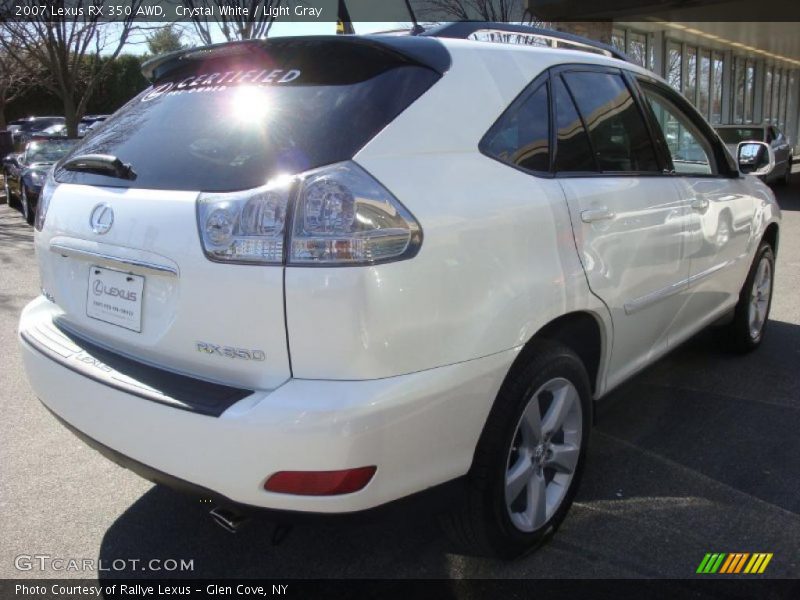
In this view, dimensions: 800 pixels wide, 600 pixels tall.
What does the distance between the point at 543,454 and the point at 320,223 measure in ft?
4.15

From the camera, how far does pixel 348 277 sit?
189 centimetres

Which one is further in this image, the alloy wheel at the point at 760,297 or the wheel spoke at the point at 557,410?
the alloy wheel at the point at 760,297

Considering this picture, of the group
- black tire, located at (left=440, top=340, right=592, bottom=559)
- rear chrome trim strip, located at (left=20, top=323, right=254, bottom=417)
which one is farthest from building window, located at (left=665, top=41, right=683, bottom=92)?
rear chrome trim strip, located at (left=20, top=323, right=254, bottom=417)

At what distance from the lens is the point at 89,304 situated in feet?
8.03

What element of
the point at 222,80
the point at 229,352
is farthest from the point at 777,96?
the point at 229,352

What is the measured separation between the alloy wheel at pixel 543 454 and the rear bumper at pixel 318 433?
33 centimetres

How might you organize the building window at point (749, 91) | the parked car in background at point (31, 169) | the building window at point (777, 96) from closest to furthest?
the parked car in background at point (31, 169) → the building window at point (749, 91) → the building window at point (777, 96)

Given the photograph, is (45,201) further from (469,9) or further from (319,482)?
(469,9)

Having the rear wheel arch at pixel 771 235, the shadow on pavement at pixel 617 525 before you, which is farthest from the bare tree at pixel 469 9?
the shadow on pavement at pixel 617 525

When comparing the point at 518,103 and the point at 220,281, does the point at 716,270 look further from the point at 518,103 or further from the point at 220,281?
the point at 220,281

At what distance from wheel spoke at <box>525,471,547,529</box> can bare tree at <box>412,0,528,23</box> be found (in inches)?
615

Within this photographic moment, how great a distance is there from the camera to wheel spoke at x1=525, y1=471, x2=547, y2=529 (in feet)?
8.48

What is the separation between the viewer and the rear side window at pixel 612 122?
115 inches

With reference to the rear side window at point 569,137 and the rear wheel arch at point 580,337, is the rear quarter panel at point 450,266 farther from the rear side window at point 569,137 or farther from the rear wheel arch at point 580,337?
the rear side window at point 569,137
